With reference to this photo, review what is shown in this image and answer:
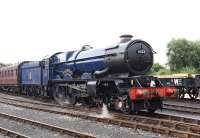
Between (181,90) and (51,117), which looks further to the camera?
(181,90)

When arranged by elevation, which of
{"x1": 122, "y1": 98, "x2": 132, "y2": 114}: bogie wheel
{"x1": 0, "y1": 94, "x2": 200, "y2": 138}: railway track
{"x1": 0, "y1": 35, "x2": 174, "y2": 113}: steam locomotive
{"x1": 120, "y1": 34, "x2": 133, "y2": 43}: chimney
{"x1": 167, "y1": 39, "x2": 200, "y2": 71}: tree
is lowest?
{"x1": 0, "y1": 94, "x2": 200, "y2": 138}: railway track

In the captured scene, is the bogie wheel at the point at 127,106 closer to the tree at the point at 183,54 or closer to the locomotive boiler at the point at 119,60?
the locomotive boiler at the point at 119,60

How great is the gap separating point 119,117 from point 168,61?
51.2 meters

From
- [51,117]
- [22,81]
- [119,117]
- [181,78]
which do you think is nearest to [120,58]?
[119,117]

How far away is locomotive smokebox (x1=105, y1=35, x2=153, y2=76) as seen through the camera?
1559 cm

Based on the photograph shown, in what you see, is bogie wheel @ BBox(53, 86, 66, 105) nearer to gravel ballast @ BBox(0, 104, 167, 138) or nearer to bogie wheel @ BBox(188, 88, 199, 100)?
gravel ballast @ BBox(0, 104, 167, 138)

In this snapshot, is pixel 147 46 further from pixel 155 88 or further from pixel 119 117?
pixel 119 117

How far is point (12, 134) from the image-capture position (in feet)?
37.7

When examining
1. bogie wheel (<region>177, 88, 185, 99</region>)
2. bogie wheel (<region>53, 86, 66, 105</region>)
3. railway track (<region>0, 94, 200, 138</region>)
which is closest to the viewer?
railway track (<region>0, 94, 200, 138</region>)

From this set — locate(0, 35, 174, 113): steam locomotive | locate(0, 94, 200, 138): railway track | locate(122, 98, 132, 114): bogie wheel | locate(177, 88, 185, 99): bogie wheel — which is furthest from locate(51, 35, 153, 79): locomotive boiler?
locate(177, 88, 185, 99): bogie wheel

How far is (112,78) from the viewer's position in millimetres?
15867

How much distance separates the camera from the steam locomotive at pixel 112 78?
15.2 meters

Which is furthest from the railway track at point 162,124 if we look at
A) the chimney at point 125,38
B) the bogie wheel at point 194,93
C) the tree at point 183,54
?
the tree at point 183,54

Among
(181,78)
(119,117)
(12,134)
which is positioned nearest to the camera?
(12,134)
